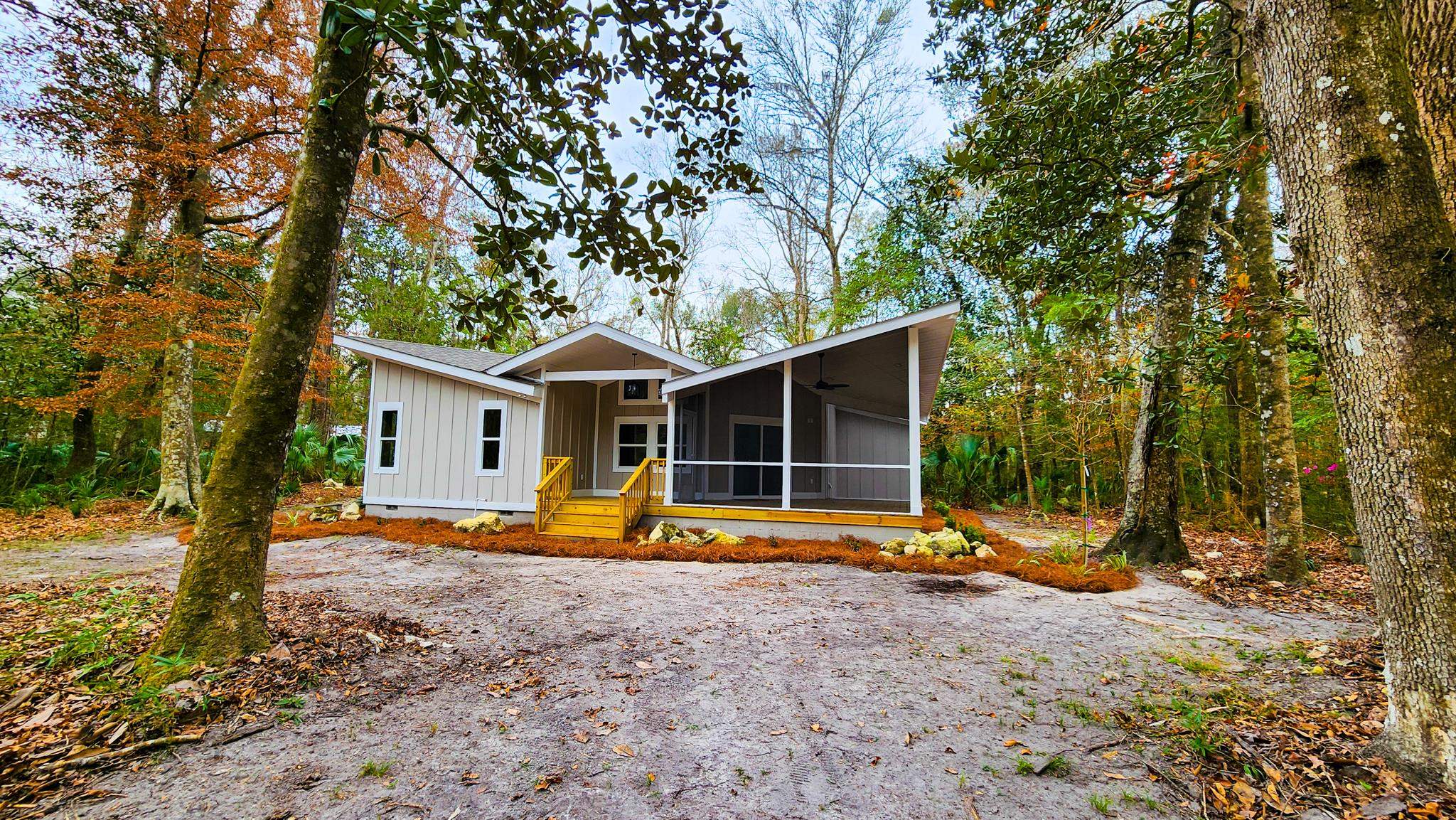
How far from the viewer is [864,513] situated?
26.7ft

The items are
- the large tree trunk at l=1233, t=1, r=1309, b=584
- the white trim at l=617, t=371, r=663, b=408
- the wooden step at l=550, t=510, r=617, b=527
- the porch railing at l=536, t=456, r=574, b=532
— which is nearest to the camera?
the large tree trunk at l=1233, t=1, r=1309, b=584

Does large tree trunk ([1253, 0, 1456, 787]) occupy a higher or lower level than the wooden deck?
higher

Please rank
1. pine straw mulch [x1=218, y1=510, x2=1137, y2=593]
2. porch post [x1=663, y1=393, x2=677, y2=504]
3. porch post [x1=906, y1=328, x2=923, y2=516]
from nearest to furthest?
1. pine straw mulch [x1=218, y1=510, x2=1137, y2=593]
2. porch post [x1=906, y1=328, x2=923, y2=516]
3. porch post [x1=663, y1=393, x2=677, y2=504]

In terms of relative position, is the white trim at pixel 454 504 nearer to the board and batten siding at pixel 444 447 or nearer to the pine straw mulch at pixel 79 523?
the board and batten siding at pixel 444 447

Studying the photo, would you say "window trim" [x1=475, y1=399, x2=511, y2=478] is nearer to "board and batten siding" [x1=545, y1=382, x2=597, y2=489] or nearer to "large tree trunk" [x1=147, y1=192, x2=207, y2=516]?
"board and batten siding" [x1=545, y1=382, x2=597, y2=489]

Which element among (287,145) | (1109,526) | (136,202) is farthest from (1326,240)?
(136,202)

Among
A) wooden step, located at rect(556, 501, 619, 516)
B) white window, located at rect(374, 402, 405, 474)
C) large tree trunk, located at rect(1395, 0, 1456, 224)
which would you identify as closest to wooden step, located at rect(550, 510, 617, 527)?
wooden step, located at rect(556, 501, 619, 516)

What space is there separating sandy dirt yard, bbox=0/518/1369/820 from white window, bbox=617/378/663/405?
558 cm

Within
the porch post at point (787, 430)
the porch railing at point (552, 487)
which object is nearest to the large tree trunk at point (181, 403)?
the porch railing at point (552, 487)

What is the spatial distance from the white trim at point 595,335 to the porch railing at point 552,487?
1768 millimetres

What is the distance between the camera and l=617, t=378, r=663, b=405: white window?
10680mm

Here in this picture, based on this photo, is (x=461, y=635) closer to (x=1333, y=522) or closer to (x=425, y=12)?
(x=425, y=12)

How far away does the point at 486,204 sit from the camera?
103 inches

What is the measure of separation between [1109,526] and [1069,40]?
8697mm
